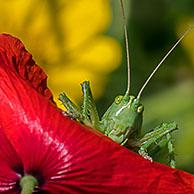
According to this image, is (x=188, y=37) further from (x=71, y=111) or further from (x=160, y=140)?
(x=71, y=111)

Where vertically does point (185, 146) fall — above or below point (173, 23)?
below

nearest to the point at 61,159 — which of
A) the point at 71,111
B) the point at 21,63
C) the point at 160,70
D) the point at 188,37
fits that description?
the point at 21,63

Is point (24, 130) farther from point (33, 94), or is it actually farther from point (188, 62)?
point (188, 62)

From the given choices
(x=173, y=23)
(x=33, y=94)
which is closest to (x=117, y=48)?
(x=173, y=23)

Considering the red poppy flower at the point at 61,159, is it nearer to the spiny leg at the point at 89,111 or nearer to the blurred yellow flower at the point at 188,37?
the spiny leg at the point at 89,111

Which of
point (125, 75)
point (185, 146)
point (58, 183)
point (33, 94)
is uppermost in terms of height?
point (125, 75)

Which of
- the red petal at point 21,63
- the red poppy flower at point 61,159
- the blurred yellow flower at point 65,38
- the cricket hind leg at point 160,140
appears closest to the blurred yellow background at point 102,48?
the blurred yellow flower at point 65,38

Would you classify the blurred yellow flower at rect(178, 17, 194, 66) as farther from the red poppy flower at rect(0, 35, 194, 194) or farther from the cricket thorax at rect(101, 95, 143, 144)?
the red poppy flower at rect(0, 35, 194, 194)
